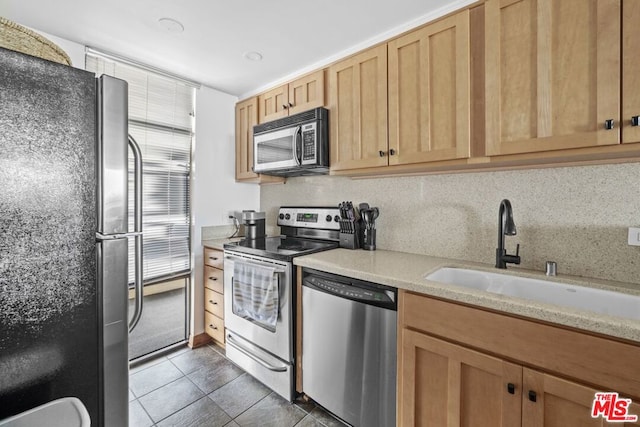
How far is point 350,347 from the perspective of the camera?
1525 millimetres

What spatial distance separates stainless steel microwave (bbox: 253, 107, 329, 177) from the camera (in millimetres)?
2021

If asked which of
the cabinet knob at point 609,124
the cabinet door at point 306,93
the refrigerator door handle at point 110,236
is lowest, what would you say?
the refrigerator door handle at point 110,236

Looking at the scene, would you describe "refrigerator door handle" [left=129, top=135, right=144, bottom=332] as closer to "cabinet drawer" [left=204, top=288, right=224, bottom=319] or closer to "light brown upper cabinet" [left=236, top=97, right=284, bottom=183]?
"cabinet drawer" [left=204, top=288, right=224, bottom=319]

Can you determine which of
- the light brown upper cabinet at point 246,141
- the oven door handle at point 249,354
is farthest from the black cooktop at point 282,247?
the oven door handle at point 249,354

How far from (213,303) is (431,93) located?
93.3 inches

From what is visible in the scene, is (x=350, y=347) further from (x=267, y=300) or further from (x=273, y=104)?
(x=273, y=104)

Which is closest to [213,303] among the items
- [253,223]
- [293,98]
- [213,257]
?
[213,257]

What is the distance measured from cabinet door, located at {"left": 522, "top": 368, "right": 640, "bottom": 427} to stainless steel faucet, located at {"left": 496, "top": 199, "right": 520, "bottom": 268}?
2.03ft

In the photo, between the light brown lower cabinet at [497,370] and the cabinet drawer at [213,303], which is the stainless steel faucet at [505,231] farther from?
the cabinet drawer at [213,303]

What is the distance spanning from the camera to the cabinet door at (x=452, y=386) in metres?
1.04

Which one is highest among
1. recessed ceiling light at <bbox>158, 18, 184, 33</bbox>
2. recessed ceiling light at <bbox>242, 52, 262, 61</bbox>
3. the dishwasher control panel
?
recessed ceiling light at <bbox>242, 52, 262, 61</bbox>

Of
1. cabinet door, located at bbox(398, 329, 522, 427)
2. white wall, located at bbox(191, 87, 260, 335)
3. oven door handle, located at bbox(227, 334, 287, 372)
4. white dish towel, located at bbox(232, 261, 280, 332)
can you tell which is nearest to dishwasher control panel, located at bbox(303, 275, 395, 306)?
cabinet door, located at bbox(398, 329, 522, 427)

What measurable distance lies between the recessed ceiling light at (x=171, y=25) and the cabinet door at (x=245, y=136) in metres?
0.89

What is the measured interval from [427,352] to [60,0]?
8.59 feet
